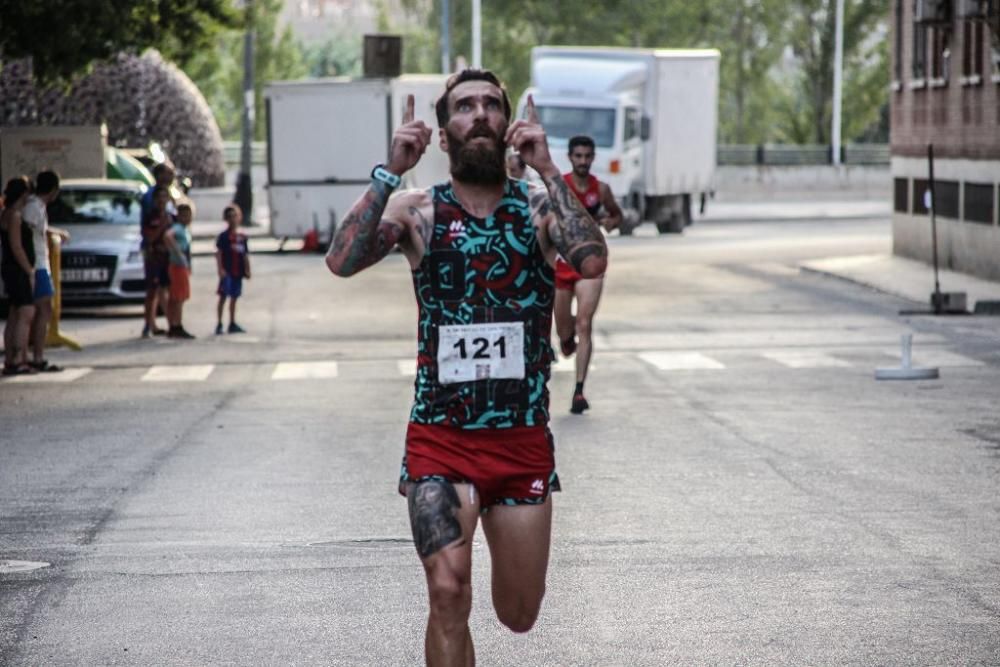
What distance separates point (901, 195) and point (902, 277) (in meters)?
6.03

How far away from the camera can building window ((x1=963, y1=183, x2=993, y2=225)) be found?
29391 mm

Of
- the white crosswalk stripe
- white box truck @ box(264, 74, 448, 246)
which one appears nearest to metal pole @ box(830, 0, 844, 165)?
white box truck @ box(264, 74, 448, 246)

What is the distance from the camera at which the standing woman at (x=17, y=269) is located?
58.5 feet

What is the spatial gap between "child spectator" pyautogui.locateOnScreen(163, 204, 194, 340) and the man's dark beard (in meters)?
16.1

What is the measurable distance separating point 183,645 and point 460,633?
5.81 feet

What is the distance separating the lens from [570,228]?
5762mm

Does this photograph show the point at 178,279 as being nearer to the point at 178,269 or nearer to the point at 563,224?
the point at 178,269

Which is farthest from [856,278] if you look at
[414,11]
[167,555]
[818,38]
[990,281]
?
[414,11]

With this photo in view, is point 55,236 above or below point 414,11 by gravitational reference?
below

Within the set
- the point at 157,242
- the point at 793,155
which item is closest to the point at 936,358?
the point at 157,242

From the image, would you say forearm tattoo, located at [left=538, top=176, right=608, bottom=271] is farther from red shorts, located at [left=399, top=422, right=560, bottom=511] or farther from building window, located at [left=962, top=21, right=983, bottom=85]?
building window, located at [left=962, top=21, right=983, bottom=85]

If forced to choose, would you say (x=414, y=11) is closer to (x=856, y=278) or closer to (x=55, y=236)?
(x=856, y=278)

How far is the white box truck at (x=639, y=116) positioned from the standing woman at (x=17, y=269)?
885 inches

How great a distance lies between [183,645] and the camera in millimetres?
7129
